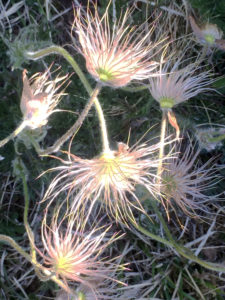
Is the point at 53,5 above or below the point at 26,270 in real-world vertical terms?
above

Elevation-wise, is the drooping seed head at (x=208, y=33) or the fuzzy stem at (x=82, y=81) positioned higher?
the drooping seed head at (x=208, y=33)

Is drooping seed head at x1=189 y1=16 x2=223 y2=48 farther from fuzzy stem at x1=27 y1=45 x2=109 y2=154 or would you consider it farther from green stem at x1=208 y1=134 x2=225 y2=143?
fuzzy stem at x1=27 y1=45 x2=109 y2=154

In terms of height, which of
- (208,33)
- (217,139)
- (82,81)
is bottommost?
(217,139)

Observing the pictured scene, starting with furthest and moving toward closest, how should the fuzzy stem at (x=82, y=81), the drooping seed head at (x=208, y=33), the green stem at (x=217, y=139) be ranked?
the drooping seed head at (x=208, y=33), the green stem at (x=217, y=139), the fuzzy stem at (x=82, y=81)

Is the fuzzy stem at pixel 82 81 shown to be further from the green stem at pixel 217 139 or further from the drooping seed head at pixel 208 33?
the drooping seed head at pixel 208 33

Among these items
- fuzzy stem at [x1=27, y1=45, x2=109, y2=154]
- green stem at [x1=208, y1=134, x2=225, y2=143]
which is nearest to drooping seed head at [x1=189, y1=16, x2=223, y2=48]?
green stem at [x1=208, y1=134, x2=225, y2=143]

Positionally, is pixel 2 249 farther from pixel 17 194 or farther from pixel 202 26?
pixel 202 26

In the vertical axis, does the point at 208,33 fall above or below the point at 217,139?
above

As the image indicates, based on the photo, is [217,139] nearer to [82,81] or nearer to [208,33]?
[208,33]

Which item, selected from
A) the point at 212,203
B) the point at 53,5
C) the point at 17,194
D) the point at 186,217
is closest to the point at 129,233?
the point at 186,217

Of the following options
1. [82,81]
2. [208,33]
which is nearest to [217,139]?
[208,33]

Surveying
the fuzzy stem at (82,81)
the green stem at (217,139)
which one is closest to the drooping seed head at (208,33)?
the green stem at (217,139)
